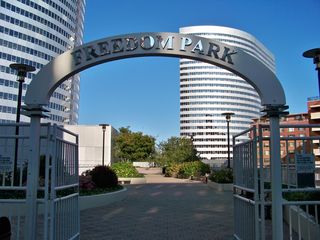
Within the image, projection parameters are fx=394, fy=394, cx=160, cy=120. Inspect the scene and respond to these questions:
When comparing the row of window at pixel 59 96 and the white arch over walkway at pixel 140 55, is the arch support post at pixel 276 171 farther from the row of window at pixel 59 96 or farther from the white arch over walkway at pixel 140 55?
the row of window at pixel 59 96

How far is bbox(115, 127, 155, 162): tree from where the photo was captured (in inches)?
2382

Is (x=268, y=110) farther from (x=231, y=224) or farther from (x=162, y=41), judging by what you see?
(x=231, y=224)

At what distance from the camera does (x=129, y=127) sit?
73.4m

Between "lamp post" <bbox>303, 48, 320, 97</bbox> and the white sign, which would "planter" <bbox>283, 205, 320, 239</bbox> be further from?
"lamp post" <bbox>303, 48, 320, 97</bbox>

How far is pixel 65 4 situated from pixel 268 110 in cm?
12159

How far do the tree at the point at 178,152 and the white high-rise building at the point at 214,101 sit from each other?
114m

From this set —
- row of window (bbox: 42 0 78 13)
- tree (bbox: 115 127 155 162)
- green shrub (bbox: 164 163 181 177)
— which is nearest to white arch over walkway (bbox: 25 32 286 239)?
green shrub (bbox: 164 163 181 177)

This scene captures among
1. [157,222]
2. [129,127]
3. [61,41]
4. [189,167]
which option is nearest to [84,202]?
[157,222]

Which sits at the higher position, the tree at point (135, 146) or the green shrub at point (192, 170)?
the tree at point (135, 146)

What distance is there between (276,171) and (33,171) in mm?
3963

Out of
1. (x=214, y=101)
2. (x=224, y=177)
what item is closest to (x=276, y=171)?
(x=224, y=177)

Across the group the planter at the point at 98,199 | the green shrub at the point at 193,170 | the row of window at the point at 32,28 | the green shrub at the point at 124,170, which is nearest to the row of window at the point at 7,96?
the row of window at the point at 32,28

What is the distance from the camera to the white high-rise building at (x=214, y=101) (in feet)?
526

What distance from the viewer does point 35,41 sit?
4254 inches
